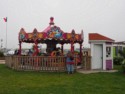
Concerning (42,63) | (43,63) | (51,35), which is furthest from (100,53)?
(42,63)

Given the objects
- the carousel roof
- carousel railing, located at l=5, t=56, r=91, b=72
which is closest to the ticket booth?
the carousel roof

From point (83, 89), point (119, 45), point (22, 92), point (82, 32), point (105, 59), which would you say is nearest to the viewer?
point (22, 92)

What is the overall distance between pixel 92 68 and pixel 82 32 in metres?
3.80

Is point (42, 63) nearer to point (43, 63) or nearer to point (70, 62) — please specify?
point (43, 63)

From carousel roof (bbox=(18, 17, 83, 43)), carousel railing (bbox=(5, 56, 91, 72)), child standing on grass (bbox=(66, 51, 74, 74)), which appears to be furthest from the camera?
carousel roof (bbox=(18, 17, 83, 43))

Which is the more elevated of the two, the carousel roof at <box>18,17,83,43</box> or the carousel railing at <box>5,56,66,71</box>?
the carousel roof at <box>18,17,83,43</box>

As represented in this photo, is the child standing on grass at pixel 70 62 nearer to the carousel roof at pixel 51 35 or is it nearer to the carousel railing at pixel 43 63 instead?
the carousel railing at pixel 43 63

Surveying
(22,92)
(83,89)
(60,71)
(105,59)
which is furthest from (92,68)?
(22,92)

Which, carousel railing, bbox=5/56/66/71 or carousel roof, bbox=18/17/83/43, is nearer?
carousel railing, bbox=5/56/66/71

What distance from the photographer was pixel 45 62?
22.3 metres

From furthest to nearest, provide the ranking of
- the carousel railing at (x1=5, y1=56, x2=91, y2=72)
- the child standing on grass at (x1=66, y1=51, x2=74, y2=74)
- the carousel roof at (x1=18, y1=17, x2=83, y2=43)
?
the carousel roof at (x1=18, y1=17, x2=83, y2=43) < the carousel railing at (x1=5, y1=56, x2=91, y2=72) < the child standing on grass at (x1=66, y1=51, x2=74, y2=74)

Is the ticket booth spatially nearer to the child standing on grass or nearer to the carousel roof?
the carousel roof

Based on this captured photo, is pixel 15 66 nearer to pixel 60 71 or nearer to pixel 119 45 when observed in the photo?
pixel 60 71

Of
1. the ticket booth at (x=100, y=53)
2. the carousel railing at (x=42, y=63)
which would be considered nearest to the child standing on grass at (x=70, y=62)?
the carousel railing at (x=42, y=63)
